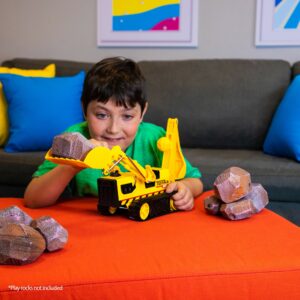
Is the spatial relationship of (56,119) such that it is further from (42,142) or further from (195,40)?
(195,40)

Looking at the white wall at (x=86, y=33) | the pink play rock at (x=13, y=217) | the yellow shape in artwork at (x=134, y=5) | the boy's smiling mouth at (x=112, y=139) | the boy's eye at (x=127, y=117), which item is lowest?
the pink play rock at (x=13, y=217)

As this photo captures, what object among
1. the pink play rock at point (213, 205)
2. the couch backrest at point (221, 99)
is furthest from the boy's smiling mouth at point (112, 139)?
the couch backrest at point (221, 99)

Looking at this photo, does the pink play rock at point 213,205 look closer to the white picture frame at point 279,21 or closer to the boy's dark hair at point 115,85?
the boy's dark hair at point 115,85

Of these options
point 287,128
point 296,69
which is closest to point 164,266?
point 287,128

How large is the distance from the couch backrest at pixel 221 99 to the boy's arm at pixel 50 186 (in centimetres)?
123

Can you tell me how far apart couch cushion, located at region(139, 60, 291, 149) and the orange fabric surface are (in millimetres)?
1339

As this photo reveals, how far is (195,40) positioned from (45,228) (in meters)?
2.01

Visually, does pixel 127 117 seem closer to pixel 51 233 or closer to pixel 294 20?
pixel 51 233

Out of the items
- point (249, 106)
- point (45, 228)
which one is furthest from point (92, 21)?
point (45, 228)

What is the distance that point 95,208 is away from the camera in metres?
1.24

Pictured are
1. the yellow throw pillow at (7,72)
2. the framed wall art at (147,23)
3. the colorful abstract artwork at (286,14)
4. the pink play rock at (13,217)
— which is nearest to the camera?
the pink play rock at (13,217)

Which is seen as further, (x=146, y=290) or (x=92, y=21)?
(x=92, y=21)

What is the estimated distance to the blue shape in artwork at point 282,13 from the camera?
2.61 meters

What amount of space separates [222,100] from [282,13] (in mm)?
641
